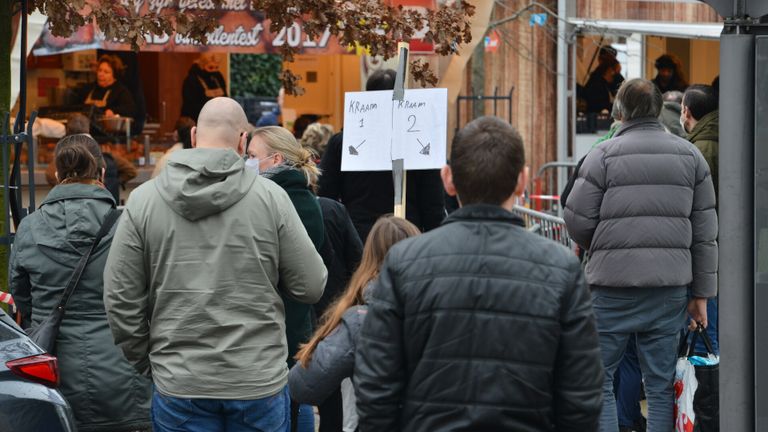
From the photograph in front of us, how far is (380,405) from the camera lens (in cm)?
335

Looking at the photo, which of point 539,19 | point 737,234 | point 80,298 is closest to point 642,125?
point 737,234

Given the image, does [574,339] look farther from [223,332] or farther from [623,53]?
[623,53]

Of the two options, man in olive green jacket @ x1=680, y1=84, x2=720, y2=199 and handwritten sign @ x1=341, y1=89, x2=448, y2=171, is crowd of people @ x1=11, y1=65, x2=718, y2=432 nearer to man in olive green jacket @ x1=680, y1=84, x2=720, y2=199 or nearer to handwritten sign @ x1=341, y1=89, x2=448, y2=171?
man in olive green jacket @ x1=680, y1=84, x2=720, y2=199

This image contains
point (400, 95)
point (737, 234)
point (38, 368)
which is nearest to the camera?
point (38, 368)

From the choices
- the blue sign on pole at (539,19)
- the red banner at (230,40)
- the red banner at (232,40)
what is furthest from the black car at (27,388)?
the blue sign on pole at (539,19)

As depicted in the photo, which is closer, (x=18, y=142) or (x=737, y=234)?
(x=737, y=234)

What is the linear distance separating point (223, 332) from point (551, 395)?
1.51 metres

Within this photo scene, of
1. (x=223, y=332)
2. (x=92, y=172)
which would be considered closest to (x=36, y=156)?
(x=92, y=172)

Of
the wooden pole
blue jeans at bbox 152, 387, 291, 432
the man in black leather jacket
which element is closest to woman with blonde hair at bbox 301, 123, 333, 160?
the wooden pole

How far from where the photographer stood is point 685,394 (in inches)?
246

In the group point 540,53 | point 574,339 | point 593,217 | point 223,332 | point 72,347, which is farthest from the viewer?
point 540,53

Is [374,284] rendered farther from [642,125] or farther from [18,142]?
[18,142]

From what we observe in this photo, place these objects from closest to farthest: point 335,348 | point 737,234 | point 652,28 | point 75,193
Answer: point 335,348 → point 737,234 → point 75,193 → point 652,28

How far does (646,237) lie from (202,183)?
2.70 metres
